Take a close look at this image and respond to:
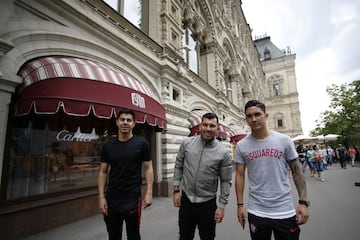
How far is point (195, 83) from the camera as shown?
10125 mm

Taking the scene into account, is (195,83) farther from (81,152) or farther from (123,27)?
(81,152)

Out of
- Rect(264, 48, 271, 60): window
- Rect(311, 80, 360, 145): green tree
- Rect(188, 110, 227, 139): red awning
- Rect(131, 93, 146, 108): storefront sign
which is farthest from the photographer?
Rect(264, 48, 271, 60): window

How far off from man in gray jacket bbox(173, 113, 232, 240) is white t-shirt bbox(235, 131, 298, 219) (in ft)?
1.23

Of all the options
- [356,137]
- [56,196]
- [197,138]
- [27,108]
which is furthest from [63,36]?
[356,137]

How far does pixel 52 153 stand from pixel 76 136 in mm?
715

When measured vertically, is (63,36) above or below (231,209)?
above

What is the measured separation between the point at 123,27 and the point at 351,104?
2505 centimetres

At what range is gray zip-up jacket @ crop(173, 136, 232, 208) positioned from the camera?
250cm

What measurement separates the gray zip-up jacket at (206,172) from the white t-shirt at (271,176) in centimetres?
36

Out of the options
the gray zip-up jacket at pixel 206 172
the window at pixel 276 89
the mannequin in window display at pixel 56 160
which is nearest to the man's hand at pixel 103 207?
the gray zip-up jacket at pixel 206 172

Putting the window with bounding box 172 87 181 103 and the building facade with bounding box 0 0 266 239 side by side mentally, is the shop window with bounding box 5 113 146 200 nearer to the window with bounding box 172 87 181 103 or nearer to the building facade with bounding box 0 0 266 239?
the building facade with bounding box 0 0 266 239

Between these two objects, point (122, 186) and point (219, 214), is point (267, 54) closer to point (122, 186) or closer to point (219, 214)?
point (219, 214)

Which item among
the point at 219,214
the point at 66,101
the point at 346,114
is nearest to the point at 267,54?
the point at 346,114

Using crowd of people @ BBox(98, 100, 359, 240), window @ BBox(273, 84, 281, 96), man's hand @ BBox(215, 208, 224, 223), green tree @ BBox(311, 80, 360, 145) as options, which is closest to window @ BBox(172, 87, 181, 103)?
crowd of people @ BBox(98, 100, 359, 240)
